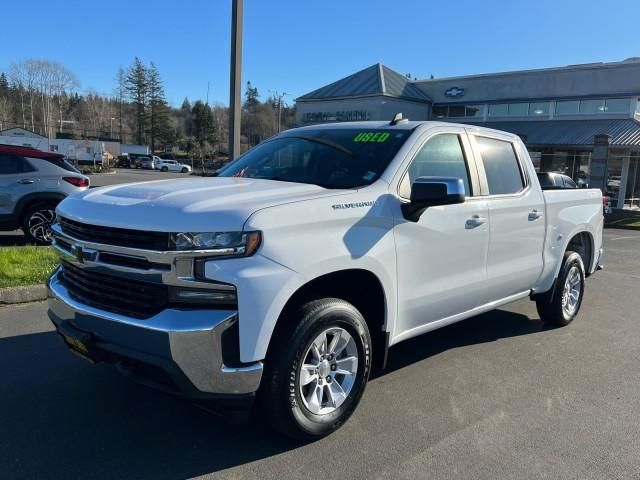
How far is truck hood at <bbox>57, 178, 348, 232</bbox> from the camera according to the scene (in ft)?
9.24

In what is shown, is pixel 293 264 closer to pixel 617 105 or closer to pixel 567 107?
pixel 617 105

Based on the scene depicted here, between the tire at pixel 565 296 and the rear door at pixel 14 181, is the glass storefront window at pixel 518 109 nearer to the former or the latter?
the tire at pixel 565 296

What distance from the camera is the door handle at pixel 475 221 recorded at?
4250 mm

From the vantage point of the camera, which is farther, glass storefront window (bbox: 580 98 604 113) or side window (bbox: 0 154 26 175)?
glass storefront window (bbox: 580 98 604 113)

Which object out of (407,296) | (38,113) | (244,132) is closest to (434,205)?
(407,296)

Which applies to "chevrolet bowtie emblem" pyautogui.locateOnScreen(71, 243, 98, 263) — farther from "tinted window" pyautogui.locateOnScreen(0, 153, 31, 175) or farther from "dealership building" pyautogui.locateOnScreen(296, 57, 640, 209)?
"dealership building" pyautogui.locateOnScreen(296, 57, 640, 209)

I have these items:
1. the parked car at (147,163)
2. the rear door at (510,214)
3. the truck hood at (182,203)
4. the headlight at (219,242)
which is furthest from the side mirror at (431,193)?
the parked car at (147,163)

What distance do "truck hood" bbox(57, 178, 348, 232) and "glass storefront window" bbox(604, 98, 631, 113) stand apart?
30958mm

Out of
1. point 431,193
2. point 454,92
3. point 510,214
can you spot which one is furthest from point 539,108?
point 431,193

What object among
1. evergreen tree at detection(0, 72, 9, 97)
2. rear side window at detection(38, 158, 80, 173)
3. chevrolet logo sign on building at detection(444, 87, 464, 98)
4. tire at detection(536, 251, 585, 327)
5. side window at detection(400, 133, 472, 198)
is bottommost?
tire at detection(536, 251, 585, 327)

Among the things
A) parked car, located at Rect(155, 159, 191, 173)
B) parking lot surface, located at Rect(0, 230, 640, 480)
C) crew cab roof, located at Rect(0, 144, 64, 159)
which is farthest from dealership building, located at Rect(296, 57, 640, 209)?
parked car, located at Rect(155, 159, 191, 173)

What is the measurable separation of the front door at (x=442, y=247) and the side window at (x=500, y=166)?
0.26 meters

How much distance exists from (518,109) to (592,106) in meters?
4.38

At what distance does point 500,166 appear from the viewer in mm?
4934
